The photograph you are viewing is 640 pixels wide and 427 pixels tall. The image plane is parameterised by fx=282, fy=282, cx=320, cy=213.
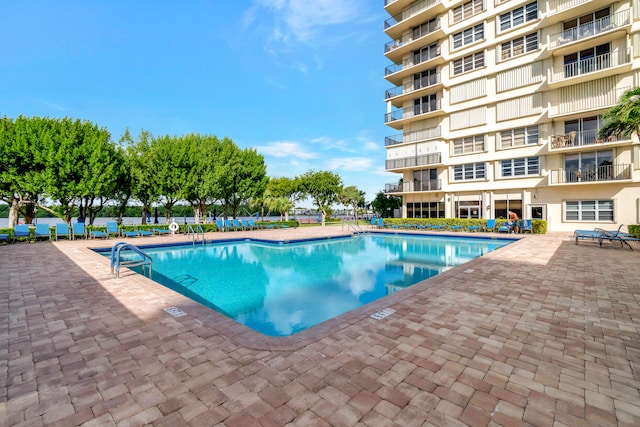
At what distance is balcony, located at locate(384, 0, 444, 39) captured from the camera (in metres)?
24.0

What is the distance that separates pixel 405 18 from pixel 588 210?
21.2 m

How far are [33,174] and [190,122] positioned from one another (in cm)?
1428

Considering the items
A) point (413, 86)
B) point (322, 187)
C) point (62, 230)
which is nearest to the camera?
point (62, 230)

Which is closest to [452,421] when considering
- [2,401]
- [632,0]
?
[2,401]

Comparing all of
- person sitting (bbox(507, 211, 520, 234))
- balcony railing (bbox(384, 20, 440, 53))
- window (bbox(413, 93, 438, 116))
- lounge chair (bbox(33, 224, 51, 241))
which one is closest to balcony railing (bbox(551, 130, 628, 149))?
person sitting (bbox(507, 211, 520, 234))

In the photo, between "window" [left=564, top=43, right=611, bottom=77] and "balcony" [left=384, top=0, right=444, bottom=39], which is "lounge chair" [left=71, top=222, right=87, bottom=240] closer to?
"balcony" [left=384, top=0, right=444, bottom=39]

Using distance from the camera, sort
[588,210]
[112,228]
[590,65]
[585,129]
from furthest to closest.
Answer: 1. [588,210]
2. [585,129]
3. [590,65]
4. [112,228]

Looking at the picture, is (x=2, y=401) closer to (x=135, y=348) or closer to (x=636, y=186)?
(x=135, y=348)

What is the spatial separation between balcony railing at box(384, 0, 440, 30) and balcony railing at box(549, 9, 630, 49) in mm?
9476

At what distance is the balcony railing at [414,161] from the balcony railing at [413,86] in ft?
19.7

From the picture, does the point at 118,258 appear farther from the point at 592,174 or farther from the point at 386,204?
the point at 386,204

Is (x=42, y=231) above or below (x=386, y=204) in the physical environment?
below

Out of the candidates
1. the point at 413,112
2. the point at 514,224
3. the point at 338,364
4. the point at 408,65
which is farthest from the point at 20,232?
the point at 408,65

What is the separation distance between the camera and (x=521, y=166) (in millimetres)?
20453
